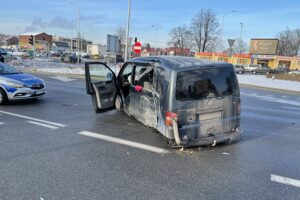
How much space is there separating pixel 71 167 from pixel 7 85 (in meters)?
5.54

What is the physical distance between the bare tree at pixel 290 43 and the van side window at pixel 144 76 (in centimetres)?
10087

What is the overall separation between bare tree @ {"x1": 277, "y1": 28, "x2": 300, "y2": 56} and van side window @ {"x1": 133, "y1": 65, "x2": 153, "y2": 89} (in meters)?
101


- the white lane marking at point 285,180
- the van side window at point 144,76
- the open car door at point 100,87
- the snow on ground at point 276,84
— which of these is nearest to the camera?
the white lane marking at point 285,180

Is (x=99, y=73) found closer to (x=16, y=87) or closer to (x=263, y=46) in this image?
(x=16, y=87)

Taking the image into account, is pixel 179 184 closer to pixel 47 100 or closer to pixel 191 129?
pixel 191 129

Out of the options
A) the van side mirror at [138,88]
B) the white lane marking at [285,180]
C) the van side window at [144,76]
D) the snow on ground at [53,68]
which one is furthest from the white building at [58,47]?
the white lane marking at [285,180]

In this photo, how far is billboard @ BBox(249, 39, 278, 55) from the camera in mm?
65550

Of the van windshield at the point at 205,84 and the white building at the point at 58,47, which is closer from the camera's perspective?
the van windshield at the point at 205,84

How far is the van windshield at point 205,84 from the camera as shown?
15.8 ft

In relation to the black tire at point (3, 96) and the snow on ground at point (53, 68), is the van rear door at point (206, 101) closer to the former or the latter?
the black tire at point (3, 96)

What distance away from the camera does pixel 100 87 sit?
22.9 ft

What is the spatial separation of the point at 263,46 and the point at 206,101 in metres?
69.5

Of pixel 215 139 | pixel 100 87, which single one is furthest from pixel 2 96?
pixel 215 139

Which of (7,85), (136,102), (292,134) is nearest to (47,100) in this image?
(7,85)
